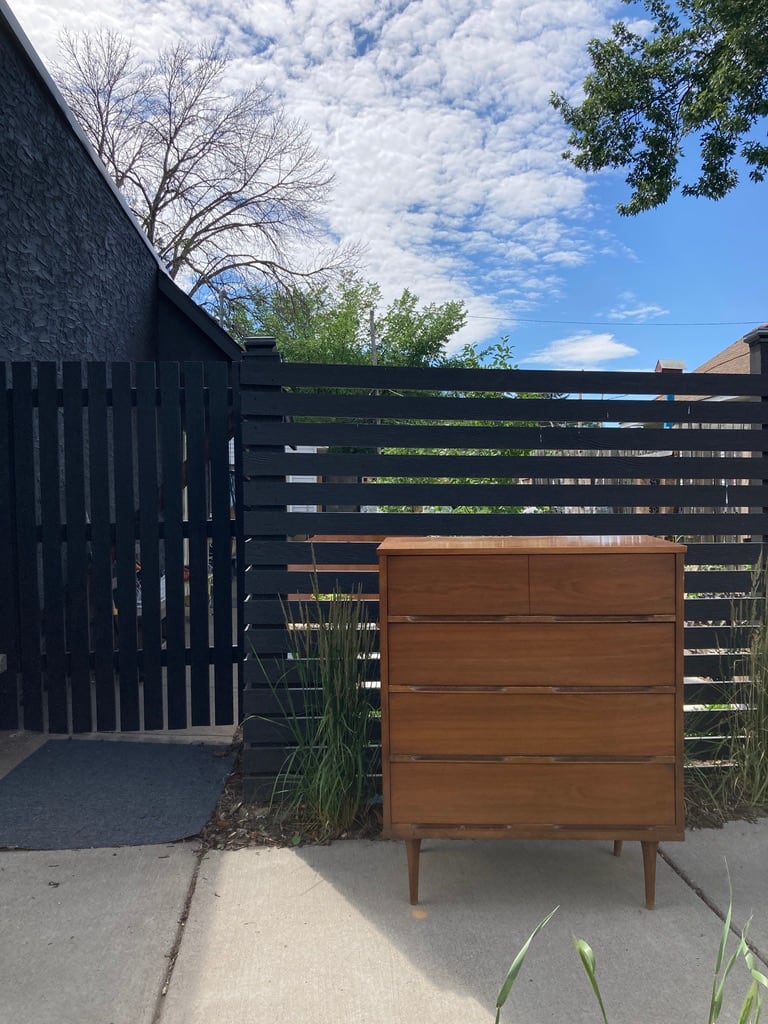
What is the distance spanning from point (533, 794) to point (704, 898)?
2.34 ft

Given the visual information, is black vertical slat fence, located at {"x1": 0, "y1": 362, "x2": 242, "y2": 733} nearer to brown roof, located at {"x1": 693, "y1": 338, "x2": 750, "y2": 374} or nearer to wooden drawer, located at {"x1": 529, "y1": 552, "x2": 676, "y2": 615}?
wooden drawer, located at {"x1": 529, "y1": 552, "x2": 676, "y2": 615}

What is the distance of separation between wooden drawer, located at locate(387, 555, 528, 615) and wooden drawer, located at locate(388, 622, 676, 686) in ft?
0.19

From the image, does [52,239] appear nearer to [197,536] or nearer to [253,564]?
[197,536]

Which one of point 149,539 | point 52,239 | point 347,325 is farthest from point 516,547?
point 347,325

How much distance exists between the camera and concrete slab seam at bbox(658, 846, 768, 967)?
2.24 m

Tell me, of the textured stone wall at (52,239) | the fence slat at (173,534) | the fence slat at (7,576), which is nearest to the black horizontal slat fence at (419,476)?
the fence slat at (173,534)

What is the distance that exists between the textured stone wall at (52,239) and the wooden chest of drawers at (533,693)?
3308 millimetres

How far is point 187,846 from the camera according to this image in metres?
2.88

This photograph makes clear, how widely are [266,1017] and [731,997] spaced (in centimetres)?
127

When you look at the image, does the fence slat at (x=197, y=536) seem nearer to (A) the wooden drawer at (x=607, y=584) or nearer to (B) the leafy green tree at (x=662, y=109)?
(A) the wooden drawer at (x=607, y=584)

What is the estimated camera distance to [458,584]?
8.27ft

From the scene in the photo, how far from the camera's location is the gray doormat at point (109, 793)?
9.68 ft

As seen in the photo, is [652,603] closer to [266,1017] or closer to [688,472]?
[688,472]

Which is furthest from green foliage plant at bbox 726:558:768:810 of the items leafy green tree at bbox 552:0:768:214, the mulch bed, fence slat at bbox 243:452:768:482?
leafy green tree at bbox 552:0:768:214
